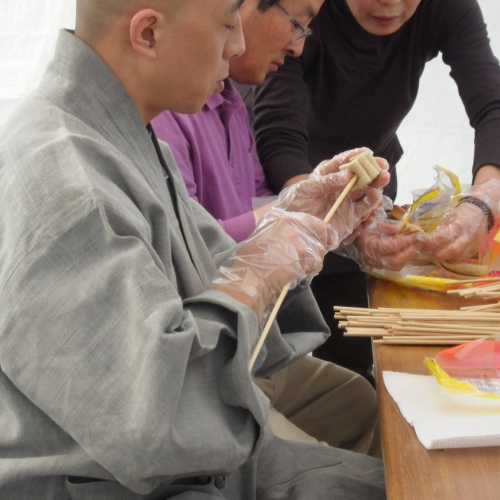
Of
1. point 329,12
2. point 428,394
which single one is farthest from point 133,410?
point 329,12

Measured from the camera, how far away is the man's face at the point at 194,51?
94 centimetres

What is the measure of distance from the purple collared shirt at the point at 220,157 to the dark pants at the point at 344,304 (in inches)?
22.4

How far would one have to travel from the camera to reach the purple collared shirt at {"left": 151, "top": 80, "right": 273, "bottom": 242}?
1.50 metres

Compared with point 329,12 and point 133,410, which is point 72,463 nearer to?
point 133,410

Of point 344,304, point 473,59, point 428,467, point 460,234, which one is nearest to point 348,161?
point 460,234

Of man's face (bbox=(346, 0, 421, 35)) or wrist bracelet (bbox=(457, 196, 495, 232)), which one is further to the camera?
man's face (bbox=(346, 0, 421, 35))

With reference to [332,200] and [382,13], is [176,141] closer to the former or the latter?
[332,200]

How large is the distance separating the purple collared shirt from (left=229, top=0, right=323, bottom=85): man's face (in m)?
0.11

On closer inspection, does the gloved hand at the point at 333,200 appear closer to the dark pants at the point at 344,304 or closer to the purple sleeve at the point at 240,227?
the purple sleeve at the point at 240,227

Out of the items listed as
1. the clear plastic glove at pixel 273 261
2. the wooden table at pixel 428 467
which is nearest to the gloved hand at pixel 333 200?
the clear plastic glove at pixel 273 261

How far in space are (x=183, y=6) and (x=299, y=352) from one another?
2.11 ft

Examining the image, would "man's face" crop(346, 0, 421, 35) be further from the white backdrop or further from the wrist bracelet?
the white backdrop

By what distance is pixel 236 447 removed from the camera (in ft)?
2.67

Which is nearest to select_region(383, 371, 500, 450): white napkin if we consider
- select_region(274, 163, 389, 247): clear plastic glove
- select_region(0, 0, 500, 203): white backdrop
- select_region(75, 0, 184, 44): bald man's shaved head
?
select_region(274, 163, 389, 247): clear plastic glove
